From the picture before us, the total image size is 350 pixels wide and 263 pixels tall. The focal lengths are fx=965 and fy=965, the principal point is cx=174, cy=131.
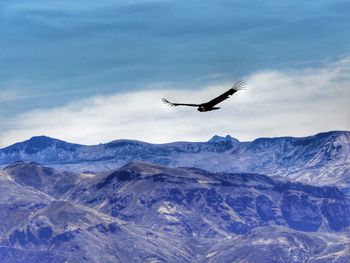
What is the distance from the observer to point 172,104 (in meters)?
120

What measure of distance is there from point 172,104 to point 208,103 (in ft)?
15.5

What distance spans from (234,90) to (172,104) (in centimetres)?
797

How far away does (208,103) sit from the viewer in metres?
121

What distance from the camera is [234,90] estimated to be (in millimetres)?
118375

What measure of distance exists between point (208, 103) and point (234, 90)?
460cm
